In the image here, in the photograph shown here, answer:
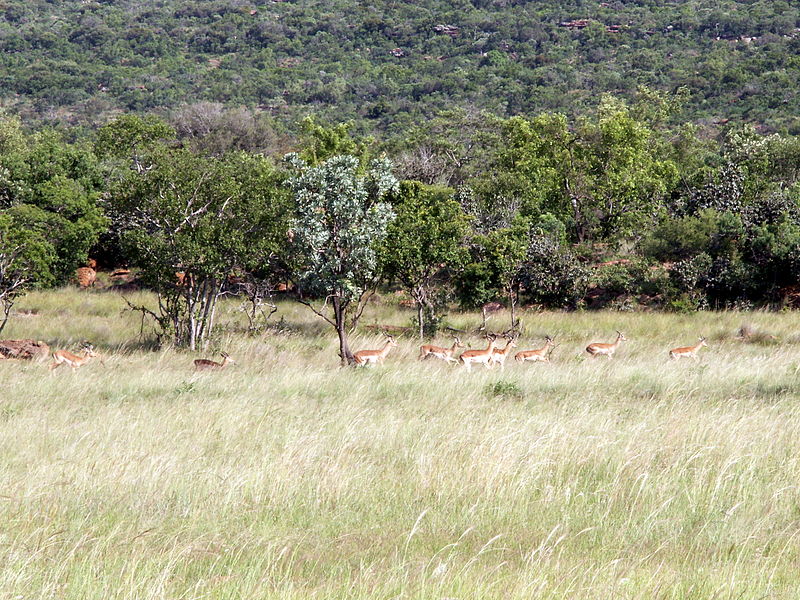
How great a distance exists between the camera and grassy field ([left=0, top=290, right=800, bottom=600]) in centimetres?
471

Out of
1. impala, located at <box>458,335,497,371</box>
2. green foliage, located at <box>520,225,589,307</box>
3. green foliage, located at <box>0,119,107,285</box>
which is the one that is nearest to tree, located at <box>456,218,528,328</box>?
green foliage, located at <box>520,225,589,307</box>

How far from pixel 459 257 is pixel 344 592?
1778 cm

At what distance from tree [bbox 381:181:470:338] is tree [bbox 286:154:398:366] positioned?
2.32 metres

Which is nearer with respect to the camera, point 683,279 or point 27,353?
point 27,353

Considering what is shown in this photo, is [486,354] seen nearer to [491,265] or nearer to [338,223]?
[338,223]

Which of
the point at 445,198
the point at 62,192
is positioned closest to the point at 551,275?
the point at 445,198

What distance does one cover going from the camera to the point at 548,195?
118 ft

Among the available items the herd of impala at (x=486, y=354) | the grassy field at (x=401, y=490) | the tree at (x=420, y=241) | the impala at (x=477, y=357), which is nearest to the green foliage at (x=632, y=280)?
the tree at (x=420, y=241)

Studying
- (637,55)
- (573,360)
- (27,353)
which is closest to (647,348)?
(573,360)

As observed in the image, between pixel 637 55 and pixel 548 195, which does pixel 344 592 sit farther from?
pixel 637 55

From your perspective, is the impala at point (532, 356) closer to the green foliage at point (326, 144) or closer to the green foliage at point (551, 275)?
the green foliage at point (551, 275)

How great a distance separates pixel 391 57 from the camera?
406 ft

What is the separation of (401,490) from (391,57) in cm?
12313

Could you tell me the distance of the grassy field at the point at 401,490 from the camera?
4715mm
